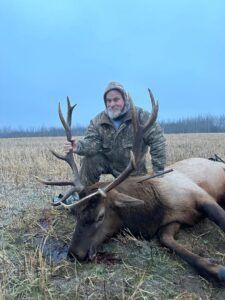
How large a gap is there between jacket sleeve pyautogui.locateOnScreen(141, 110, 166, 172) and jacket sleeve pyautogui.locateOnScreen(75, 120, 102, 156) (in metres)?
0.74

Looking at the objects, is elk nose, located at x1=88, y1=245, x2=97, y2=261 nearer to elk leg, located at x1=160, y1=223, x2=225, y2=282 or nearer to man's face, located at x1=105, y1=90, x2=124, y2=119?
elk leg, located at x1=160, y1=223, x2=225, y2=282

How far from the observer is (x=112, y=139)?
664 cm

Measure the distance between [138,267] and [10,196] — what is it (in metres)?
3.46

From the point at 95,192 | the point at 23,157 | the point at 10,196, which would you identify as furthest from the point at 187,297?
the point at 23,157

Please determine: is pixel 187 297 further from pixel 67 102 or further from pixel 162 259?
pixel 67 102

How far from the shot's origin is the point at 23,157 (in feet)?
46.4

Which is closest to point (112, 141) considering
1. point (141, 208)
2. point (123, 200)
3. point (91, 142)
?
point (91, 142)

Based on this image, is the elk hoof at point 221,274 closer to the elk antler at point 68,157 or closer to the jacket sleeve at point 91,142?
the elk antler at point 68,157

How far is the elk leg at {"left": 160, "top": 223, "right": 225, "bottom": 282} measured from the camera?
14.2 ft

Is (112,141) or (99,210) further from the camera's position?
(112,141)

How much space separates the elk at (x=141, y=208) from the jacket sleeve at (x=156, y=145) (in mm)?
208

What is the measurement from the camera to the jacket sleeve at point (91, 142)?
661 cm

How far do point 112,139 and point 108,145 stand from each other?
0.11 m

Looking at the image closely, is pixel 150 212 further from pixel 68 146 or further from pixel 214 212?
pixel 68 146
